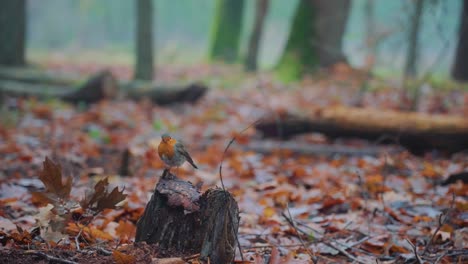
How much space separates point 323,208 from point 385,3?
5935 centimetres

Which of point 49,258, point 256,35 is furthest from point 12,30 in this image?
point 49,258

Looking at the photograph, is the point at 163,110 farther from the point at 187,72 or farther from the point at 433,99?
the point at 187,72

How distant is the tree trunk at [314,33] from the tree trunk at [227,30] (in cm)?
700

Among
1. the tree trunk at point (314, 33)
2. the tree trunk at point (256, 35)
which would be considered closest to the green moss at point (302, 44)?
the tree trunk at point (314, 33)

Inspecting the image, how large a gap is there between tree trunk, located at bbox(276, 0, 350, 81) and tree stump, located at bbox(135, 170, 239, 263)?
953cm

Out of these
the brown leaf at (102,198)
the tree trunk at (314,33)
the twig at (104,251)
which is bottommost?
the twig at (104,251)

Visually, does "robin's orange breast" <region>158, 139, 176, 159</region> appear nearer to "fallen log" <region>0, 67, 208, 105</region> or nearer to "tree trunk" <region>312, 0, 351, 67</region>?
"fallen log" <region>0, 67, 208, 105</region>

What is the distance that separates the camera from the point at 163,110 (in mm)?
7996

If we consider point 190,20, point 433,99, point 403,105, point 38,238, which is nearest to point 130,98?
point 403,105

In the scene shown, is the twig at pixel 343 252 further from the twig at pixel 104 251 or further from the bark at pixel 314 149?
the bark at pixel 314 149

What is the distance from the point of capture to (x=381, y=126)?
17.1 feet

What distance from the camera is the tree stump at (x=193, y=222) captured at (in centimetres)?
177

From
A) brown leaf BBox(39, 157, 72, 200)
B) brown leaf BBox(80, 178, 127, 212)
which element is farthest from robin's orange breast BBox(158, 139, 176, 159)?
brown leaf BBox(39, 157, 72, 200)

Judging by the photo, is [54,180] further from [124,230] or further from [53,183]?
[124,230]
